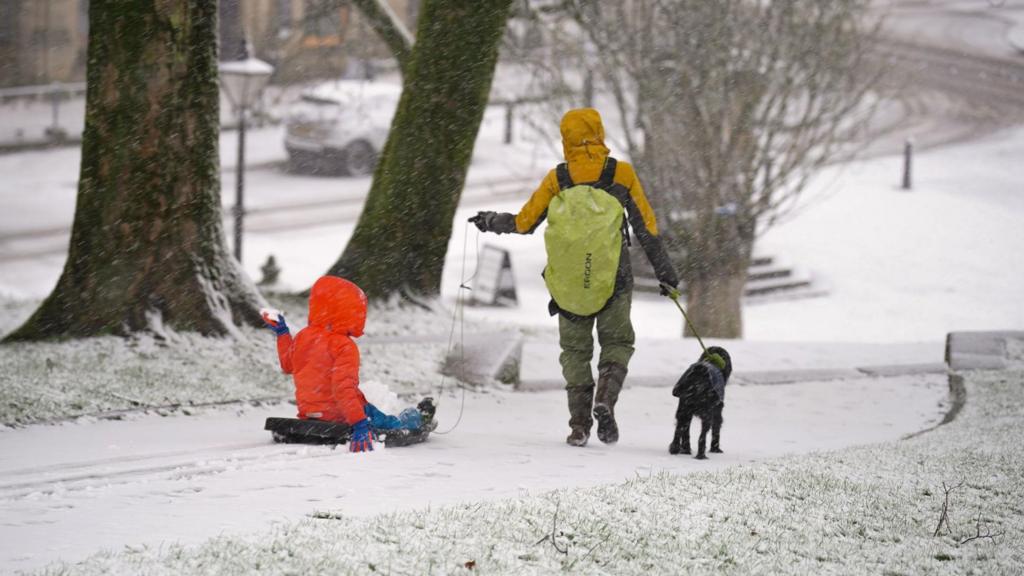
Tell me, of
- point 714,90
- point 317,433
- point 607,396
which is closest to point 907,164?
point 714,90

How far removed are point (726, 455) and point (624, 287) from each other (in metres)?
1.07

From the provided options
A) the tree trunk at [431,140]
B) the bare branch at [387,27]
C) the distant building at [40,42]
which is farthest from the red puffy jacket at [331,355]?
the distant building at [40,42]

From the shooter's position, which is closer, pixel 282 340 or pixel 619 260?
pixel 282 340

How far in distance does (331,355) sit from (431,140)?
4251 mm

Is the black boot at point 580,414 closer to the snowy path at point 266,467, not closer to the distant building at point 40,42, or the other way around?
the snowy path at point 266,467

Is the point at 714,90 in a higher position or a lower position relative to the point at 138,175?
higher

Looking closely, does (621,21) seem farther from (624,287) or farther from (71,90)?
(71,90)

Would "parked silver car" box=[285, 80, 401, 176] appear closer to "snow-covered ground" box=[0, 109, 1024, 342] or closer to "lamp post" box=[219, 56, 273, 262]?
"snow-covered ground" box=[0, 109, 1024, 342]

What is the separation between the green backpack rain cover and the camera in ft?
21.3

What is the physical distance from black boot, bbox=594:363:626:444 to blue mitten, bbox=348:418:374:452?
1298mm

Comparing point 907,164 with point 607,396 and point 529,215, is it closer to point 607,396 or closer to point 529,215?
point 607,396

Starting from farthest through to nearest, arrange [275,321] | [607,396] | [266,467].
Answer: [607,396], [275,321], [266,467]

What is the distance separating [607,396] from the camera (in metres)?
6.83

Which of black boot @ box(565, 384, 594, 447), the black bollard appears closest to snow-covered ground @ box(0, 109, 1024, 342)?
the black bollard
